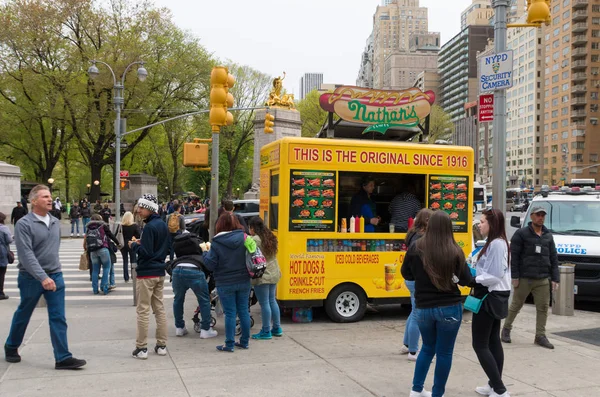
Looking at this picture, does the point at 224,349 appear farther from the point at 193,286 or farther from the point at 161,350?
the point at 193,286

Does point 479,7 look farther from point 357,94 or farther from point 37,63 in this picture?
point 357,94

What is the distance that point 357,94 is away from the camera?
9.27 metres

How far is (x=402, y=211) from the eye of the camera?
9.14 meters

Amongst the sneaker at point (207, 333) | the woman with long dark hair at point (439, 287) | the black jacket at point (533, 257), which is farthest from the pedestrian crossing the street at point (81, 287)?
the woman with long dark hair at point (439, 287)

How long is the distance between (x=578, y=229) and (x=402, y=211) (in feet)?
13.5

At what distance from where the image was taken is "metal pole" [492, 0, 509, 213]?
8.84m

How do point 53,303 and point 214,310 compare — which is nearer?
point 53,303

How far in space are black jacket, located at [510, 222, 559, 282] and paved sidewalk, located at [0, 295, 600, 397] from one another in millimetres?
929

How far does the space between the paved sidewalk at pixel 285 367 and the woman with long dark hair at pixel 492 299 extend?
20.6 inches

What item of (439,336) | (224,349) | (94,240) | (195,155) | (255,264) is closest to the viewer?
(439,336)

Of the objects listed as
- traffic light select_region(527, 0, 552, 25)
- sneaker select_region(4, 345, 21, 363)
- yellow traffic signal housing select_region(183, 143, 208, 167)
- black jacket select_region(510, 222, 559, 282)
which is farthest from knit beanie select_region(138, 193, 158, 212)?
traffic light select_region(527, 0, 552, 25)

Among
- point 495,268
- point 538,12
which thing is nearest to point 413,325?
point 495,268

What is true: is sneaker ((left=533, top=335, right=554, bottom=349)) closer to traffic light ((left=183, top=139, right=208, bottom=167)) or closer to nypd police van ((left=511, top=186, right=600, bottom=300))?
nypd police van ((left=511, top=186, right=600, bottom=300))

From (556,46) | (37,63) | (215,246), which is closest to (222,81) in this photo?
(215,246)
